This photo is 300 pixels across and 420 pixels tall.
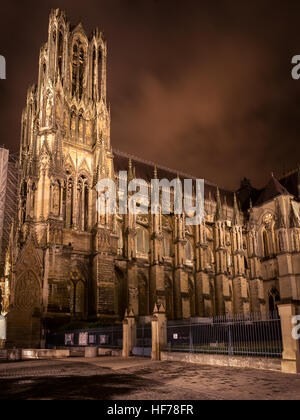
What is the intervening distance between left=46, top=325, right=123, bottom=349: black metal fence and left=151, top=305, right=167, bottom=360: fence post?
15.2 ft

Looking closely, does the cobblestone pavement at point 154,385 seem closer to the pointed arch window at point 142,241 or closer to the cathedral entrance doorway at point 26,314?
the cathedral entrance doorway at point 26,314

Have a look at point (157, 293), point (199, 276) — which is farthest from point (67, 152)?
point (199, 276)

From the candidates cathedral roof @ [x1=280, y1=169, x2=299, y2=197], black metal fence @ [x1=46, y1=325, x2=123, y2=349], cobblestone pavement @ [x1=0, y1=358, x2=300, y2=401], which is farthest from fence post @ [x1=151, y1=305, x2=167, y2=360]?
cathedral roof @ [x1=280, y1=169, x2=299, y2=197]

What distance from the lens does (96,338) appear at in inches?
930

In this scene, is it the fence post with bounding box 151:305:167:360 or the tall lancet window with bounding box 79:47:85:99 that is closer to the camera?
the fence post with bounding box 151:305:167:360

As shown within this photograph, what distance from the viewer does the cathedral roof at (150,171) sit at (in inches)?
1720

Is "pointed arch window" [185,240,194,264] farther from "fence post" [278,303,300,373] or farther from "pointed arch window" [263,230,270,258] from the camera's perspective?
"fence post" [278,303,300,373]

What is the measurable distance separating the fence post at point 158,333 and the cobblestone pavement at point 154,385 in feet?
17.5

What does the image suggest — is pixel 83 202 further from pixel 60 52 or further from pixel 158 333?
pixel 158 333

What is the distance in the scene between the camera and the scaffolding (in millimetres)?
37906

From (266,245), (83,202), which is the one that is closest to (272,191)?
(266,245)

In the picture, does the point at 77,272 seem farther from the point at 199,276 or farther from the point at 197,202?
the point at 197,202

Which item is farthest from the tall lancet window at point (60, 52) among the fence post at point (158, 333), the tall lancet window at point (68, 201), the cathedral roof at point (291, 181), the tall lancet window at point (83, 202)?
the cathedral roof at point (291, 181)

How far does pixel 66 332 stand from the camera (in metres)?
24.8
